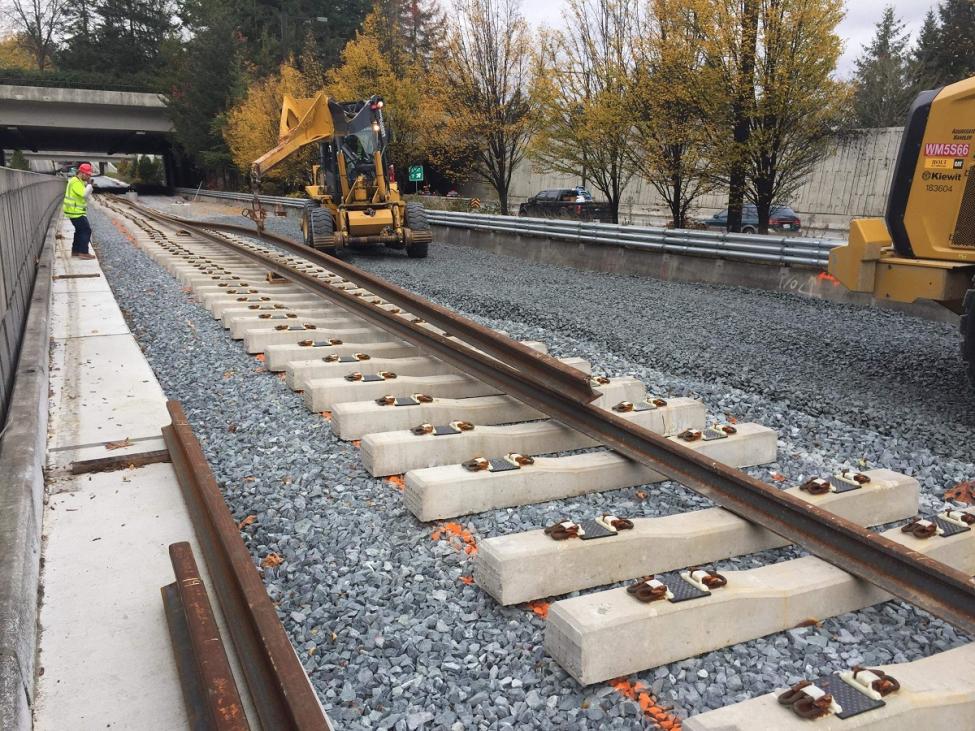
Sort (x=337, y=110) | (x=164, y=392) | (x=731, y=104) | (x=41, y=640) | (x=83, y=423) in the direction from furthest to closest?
(x=731, y=104), (x=337, y=110), (x=164, y=392), (x=83, y=423), (x=41, y=640)

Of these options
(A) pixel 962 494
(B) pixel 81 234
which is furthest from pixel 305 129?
(A) pixel 962 494

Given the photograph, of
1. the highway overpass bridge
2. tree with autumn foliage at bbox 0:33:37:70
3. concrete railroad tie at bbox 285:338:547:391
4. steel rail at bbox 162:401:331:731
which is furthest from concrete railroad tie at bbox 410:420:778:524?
tree with autumn foliage at bbox 0:33:37:70

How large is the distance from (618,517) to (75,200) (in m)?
13.7

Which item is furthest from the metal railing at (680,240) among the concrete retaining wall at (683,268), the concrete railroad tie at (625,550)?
the concrete railroad tie at (625,550)

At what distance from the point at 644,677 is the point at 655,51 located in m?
18.1

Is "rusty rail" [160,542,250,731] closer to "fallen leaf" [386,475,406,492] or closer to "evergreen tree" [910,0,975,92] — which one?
"fallen leaf" [386,475,406,492]

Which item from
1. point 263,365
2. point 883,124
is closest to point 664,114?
point 263,365

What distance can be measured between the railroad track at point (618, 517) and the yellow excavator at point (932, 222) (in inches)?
114

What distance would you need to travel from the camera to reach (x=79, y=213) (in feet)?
43.2

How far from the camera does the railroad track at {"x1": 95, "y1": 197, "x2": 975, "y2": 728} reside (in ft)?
7.71

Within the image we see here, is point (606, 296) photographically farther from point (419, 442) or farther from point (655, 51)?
point (655, 51)

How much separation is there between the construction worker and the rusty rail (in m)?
12.4

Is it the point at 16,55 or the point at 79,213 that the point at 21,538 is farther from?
the point at 16,55

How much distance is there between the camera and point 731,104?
642 inches
